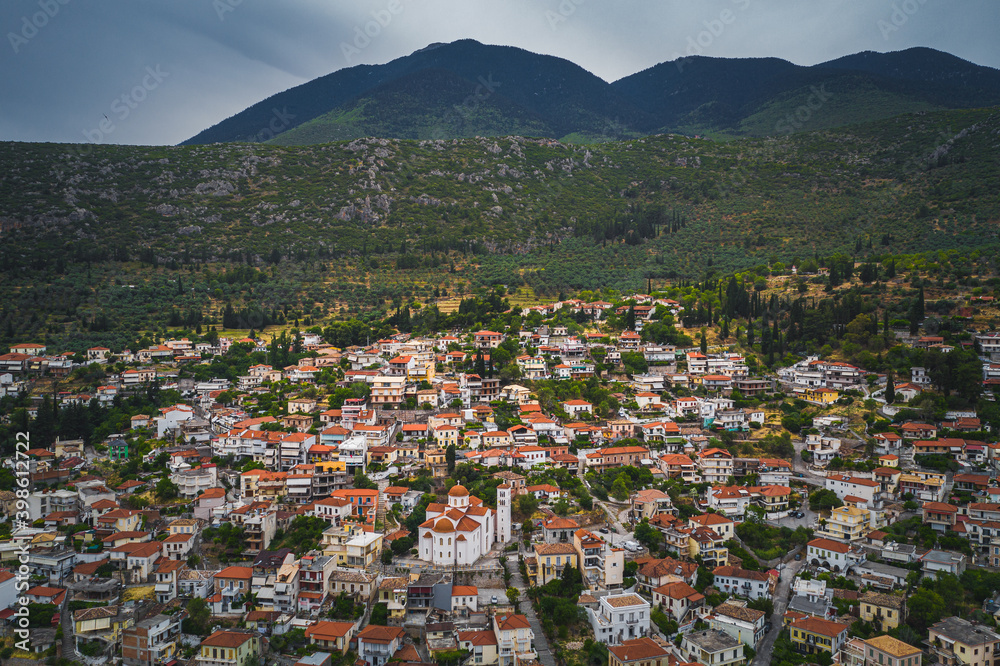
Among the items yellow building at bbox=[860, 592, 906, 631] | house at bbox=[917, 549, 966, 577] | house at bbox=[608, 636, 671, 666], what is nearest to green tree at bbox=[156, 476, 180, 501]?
house at bbox=[608, 636, 671, 666]

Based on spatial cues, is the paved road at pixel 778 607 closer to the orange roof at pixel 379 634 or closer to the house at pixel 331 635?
the orange roof at pixel 379 634

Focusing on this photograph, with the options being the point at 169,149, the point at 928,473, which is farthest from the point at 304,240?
the point at 928,473

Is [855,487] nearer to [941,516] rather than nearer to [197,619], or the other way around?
[941,516]

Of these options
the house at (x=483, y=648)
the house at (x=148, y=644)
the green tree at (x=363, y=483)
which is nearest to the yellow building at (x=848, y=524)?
the house at (x=483, y=648)

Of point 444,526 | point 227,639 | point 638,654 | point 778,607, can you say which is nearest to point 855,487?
point 778,607

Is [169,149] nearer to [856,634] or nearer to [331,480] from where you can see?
[331,480]
